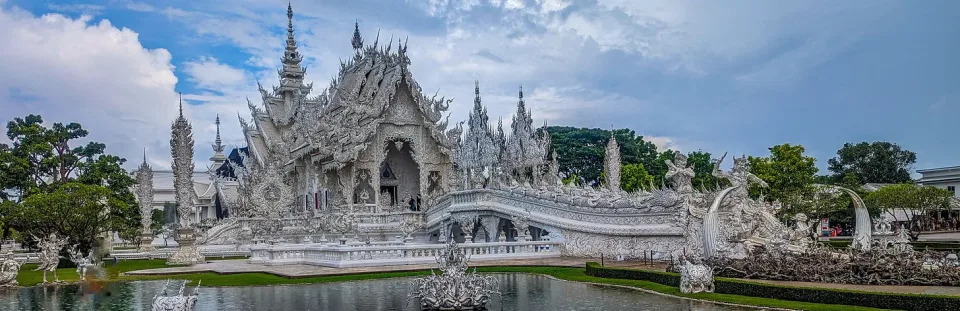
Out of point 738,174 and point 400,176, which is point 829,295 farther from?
point 400,176

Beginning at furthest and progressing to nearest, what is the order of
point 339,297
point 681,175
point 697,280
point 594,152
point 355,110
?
1. point 594,152
2. point 355,110
3. point 681,175
4. point 339,297
5. point 697,280

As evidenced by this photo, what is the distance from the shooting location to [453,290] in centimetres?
1294

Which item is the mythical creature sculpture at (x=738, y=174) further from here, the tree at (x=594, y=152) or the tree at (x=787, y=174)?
the tree at (x=594, y=152)

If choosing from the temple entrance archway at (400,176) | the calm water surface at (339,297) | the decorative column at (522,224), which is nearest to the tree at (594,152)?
the temple entrance archway at (400,176)

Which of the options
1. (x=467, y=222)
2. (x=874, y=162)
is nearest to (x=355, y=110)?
(x=467, y=222)

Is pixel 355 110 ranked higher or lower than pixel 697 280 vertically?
higher

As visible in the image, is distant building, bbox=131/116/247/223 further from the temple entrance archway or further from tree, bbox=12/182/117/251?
tree, bbox=12/182/117/251

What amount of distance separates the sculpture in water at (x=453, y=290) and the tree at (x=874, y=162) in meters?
52.4

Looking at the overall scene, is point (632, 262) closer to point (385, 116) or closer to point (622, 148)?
point (385, 116)

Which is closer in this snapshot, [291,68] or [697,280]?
[697,280]

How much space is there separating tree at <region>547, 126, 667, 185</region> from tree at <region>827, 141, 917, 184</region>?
13143 millimetres

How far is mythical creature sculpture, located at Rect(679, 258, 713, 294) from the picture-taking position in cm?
1430

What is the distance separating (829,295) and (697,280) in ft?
8.14

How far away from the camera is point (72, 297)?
16.0m
